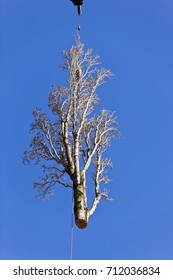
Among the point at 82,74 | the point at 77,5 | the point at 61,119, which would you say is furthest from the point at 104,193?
the point at 77,5

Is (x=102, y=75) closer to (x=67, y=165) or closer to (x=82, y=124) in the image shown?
(x=82, y=124)

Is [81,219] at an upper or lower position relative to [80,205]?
lower

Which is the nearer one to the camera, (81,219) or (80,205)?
(81,219)

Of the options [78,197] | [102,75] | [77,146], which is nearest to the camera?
[78,197]

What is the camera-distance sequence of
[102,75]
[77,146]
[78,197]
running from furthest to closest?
[102,75] < [77,146] < [78,197]

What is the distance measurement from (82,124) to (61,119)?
53 cm

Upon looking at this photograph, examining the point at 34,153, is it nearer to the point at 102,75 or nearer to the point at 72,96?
the point at 72,96

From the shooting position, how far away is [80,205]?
37.6 feet

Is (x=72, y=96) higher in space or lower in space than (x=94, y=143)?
higher

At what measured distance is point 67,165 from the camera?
40.7 ft

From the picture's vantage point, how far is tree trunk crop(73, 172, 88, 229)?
11.3 m

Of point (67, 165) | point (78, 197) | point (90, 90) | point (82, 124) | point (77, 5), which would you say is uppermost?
point (77, 5)

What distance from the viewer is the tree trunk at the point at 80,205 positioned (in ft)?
37.0

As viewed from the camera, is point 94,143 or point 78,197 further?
point 94,143
